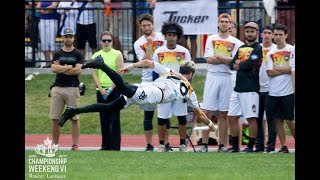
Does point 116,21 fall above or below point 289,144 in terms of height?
above

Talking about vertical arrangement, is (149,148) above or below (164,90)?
below

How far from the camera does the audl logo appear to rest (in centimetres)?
1623

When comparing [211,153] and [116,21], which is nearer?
[211,153]

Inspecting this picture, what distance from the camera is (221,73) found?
70.4ft

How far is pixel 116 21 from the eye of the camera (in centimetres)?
2914

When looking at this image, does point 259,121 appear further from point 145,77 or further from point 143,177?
point 143,177

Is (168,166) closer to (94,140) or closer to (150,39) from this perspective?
(150,39)

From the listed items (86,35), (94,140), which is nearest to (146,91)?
(94,140)

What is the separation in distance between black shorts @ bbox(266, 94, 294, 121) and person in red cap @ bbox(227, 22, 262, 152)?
0.90 ft

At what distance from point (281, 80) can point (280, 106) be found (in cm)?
46

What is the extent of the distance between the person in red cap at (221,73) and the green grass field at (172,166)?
161 centimetres
